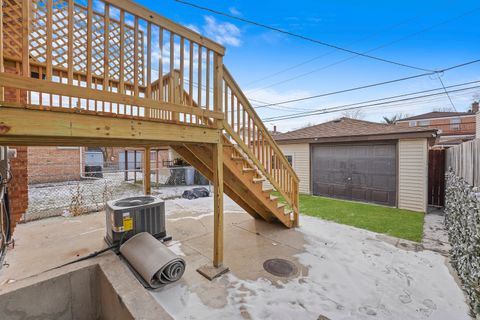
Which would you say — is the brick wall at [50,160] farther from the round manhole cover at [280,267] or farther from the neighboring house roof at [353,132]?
A: the round manhole cover at [280,267]

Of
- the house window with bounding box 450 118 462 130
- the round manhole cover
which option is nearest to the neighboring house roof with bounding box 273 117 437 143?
the round manhole cover

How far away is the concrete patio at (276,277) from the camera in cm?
233

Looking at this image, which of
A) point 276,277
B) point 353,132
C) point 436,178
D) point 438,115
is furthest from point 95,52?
point 438,115

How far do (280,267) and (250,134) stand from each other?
6.70 feet

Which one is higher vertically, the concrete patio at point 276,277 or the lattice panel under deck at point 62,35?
the lattice panel under deck at point 62,35

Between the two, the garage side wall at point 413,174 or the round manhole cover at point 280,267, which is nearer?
the round manhole cover at point 280,267

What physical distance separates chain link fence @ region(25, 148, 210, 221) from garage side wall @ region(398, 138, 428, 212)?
23.3ft

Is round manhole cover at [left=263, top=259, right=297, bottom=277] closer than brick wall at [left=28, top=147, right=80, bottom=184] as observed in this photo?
Yes

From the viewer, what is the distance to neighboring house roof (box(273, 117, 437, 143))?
6.52 meters

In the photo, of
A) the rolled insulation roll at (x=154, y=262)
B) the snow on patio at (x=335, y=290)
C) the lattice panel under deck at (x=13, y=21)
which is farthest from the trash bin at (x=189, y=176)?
the lattice panel under deck at (x=13, y=21)

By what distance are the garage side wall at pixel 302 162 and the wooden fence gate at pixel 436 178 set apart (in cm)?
382

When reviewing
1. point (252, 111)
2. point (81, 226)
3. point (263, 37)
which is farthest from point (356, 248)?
point (263, 37)

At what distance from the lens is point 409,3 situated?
6.50 meters

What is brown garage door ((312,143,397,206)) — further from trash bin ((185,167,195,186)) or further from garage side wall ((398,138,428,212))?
trash bin ((185,167,195,186))
